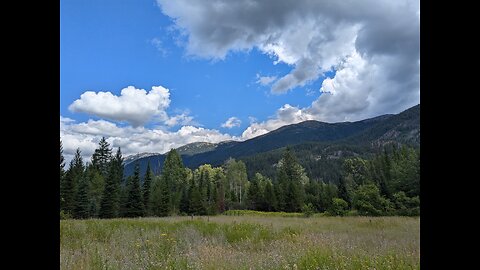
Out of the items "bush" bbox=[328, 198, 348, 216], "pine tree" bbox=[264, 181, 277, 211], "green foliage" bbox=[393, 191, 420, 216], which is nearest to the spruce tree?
"pine tree" bbox=[264, 181, 277, 211]

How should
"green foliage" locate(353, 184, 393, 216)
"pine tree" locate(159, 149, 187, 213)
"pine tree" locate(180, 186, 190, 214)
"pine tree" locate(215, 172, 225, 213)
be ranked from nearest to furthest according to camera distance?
"green foliage" locate(353, 184, 393, 216) < "pine tree" locate(180, 186, 190, 214) < "pine tree" locate(215, 172, 225, 213) < "pine tree" locate(159, 149, 187, 213)

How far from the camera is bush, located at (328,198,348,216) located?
34934 mm

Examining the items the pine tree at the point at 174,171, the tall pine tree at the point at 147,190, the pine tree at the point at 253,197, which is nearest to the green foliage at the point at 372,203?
the pine tree at the point at 253,197

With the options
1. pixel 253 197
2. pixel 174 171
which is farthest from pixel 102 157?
pixel 253 197

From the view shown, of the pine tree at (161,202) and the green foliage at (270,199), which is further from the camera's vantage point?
the green foliage at (270,199)

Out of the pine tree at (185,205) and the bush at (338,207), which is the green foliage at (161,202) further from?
the bush at (338,207)

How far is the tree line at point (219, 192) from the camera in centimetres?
3083

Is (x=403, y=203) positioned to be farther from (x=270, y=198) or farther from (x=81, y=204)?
(x=81, y=204)

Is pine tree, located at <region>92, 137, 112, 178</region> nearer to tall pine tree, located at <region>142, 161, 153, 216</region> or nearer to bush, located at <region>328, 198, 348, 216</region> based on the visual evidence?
tall pine tree, located at <region>142, 161, 153, 216</region>

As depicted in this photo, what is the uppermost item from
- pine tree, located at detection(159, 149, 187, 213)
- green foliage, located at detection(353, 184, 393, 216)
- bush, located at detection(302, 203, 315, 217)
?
pine tree, located at detection(159, 149, 187, 213)
